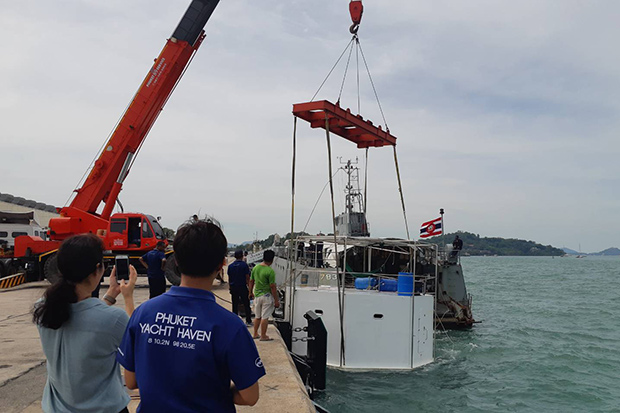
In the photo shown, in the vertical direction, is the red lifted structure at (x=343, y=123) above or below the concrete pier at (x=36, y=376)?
above

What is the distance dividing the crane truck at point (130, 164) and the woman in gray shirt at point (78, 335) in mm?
16793

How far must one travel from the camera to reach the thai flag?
20875mm

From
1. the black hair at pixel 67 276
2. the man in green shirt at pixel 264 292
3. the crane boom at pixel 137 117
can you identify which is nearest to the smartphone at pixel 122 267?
the black hair at pixel 67 276

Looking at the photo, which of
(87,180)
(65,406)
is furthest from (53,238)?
(65,406)

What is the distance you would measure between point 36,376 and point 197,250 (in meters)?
5.93

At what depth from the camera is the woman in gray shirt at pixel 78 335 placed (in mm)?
2678

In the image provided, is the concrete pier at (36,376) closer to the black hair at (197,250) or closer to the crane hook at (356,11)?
the black hair at (197,250)

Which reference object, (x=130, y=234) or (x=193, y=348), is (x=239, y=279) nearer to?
(x=193, y=348)

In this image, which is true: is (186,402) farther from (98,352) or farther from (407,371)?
(407,371)

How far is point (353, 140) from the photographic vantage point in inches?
540

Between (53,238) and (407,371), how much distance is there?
15054 millimetres

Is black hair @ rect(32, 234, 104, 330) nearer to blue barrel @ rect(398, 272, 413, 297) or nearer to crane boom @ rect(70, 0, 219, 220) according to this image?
blue barrel @ rect(398, 272, 413, 297)

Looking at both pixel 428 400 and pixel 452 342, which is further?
pixel 452 342

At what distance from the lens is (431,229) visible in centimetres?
2119
